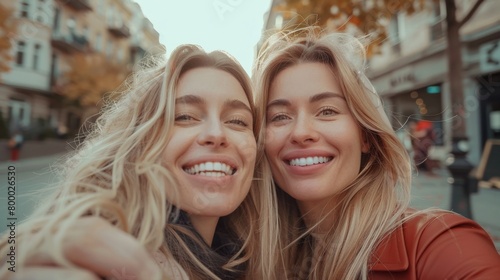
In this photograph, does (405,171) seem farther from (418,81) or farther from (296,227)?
(418,81)

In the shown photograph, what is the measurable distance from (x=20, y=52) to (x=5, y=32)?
10cm

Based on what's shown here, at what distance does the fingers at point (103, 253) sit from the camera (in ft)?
2.54

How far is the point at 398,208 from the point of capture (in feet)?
5.49

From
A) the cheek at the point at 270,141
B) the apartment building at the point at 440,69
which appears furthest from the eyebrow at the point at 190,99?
the apartment building at the point at 440,69

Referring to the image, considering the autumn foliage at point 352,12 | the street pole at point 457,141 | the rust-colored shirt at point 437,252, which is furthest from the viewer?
the street pole at point 457,141

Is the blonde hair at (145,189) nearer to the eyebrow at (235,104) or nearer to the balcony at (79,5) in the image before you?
the eyebrow at (235,104)

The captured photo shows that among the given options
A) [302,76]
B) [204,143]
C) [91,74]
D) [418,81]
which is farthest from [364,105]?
[418,81]

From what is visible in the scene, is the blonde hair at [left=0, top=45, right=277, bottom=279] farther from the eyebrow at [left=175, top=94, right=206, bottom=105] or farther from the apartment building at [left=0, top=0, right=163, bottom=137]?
the apartment building at [left=0, top=0, right=163, bottom=137]

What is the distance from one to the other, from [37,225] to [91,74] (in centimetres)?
114

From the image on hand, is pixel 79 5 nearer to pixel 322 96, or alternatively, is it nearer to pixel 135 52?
pixel 135 52

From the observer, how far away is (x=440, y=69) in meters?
9.83

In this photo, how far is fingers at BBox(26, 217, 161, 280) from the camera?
77 centimetres

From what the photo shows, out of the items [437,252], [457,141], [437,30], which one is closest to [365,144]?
[437,252]

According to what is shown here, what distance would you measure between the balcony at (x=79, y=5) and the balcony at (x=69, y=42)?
126 mm
